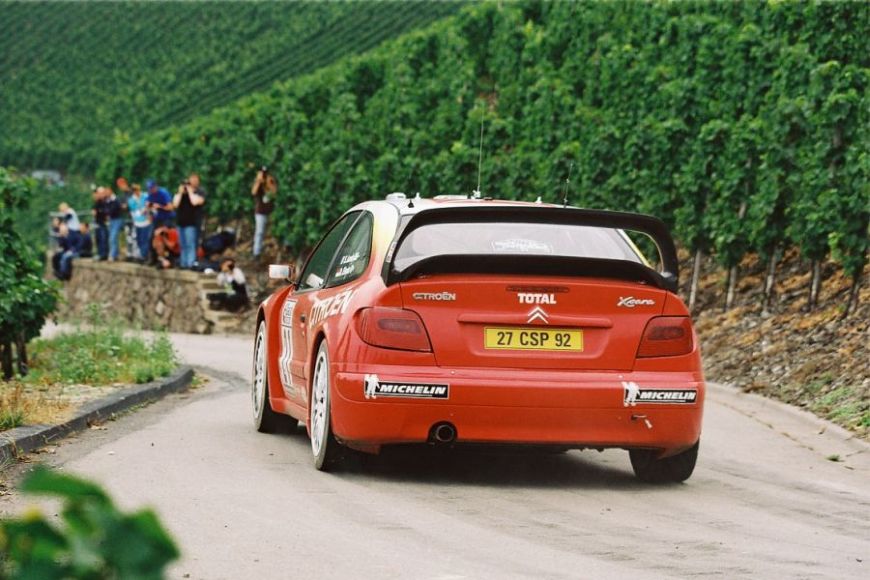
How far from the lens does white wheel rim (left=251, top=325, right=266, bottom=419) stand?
1095cm

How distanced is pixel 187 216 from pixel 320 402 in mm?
22057

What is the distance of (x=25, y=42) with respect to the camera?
87250mm

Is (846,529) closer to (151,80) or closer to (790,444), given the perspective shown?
(790,444)

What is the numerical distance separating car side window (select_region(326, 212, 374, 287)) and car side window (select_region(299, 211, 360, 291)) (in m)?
0.23

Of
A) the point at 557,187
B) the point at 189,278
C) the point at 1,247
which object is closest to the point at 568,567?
the point at 1,247

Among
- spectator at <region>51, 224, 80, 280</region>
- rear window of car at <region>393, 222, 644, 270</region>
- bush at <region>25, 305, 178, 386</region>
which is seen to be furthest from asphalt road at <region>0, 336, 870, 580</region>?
spectator at <region>51, 224, 80, 280</region>

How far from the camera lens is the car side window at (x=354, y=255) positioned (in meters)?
8.80

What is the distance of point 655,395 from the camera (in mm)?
8188

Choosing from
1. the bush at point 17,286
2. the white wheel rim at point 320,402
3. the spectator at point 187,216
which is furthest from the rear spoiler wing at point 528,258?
the spectator at point 187,216

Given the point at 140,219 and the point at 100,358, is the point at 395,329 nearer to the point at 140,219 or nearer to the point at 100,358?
the point at 100,358

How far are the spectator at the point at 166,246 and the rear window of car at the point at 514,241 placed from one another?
25061mm

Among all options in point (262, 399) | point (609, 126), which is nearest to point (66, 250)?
point (609, 126)

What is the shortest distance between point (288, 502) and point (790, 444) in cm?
495

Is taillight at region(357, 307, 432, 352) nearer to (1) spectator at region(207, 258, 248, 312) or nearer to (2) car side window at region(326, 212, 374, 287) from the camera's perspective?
(2) car side window at region(326, 212, 374, 287)
